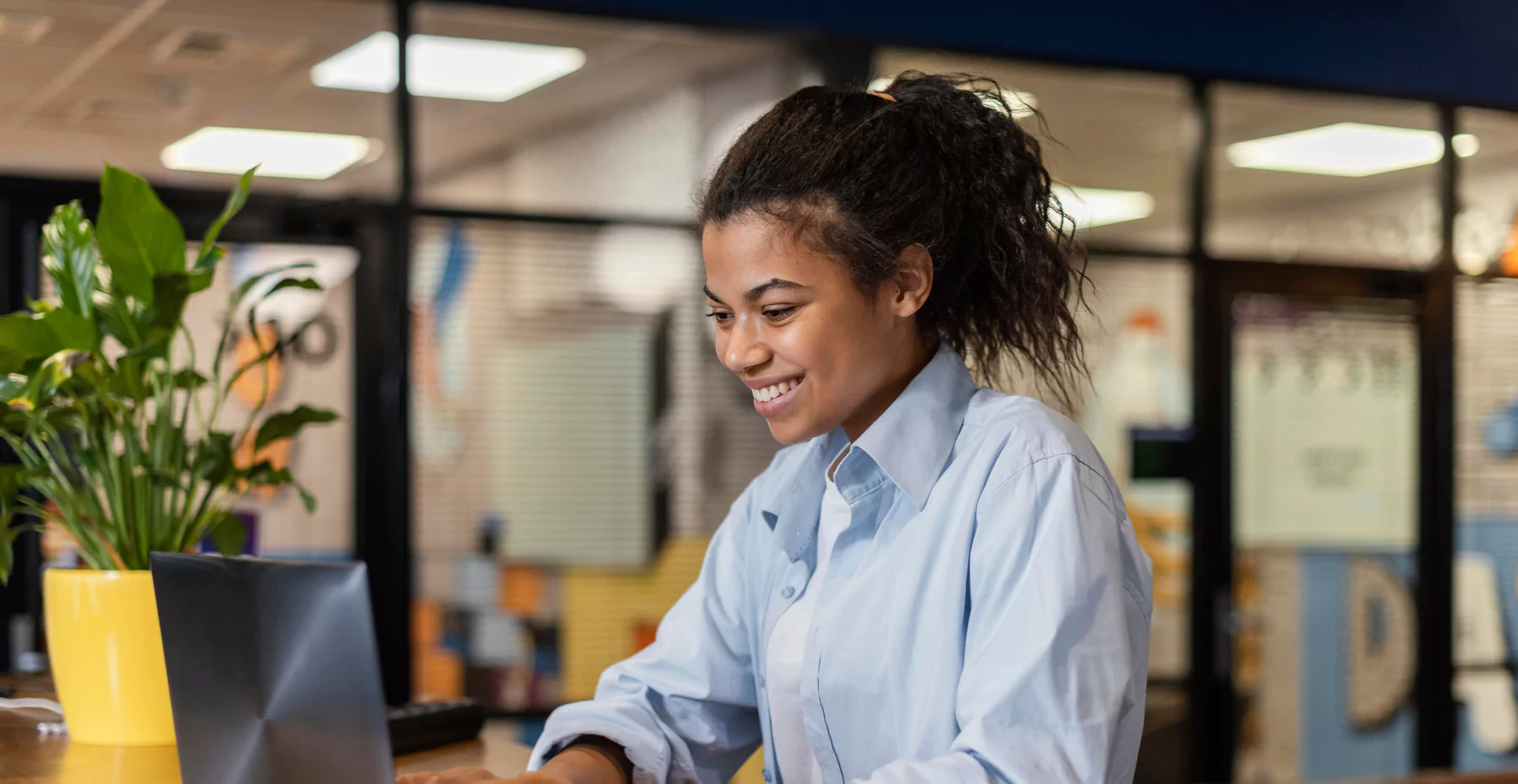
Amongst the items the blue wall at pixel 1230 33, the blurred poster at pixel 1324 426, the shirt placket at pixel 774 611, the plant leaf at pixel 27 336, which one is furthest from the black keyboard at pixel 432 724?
the blurred poster at pixel 1324 426

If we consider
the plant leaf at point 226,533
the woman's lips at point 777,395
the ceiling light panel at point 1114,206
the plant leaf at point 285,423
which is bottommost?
the plant leaf at point 226,533

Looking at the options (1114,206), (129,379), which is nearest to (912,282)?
(129,379)

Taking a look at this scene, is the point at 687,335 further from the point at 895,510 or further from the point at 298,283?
the point at 895,510

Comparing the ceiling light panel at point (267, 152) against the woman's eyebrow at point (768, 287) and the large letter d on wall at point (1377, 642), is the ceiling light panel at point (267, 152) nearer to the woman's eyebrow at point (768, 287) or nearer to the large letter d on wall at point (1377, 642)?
the woman's eyebrow at point (768, 287)

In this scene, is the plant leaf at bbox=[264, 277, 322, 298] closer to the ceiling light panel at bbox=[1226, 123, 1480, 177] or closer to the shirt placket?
the shirt placket

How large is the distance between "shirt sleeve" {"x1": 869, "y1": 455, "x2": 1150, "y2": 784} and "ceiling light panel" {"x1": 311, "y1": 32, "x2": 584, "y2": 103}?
288 cm

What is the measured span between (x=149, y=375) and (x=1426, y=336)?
4221 mm

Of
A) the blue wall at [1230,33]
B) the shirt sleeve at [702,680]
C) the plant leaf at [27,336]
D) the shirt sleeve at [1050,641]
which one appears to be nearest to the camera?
the shirt sleeve at [1050,641]

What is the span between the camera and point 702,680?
165 cm

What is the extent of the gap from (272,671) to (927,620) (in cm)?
57

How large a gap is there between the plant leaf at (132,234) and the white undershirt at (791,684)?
0.85 metres

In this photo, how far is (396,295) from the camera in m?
3.89

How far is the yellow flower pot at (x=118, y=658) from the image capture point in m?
1.78

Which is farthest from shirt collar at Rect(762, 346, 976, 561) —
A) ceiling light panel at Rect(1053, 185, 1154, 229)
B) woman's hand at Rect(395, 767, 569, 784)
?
ceiling light panel at Rect(1053, 185, 1154, 229)
